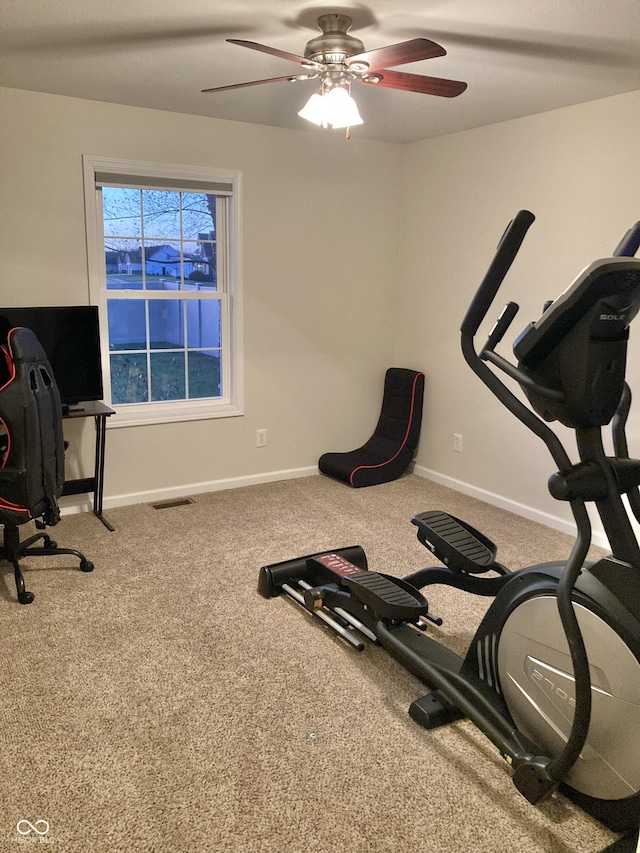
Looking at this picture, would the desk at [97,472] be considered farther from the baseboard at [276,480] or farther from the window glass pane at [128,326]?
the window glass pane at [128,326]

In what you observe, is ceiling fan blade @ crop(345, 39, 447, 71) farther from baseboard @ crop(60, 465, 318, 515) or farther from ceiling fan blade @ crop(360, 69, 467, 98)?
baseboard @ crop(60, 465, 318, 515)

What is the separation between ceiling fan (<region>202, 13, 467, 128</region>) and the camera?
241 centimetres

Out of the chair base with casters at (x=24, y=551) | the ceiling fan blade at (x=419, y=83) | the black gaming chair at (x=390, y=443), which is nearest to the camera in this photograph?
the ceiling fan blade at (x=419, y=83)

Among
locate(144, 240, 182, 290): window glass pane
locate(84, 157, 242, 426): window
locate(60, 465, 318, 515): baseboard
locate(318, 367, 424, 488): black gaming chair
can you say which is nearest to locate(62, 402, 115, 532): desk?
locate(60, 465, 318, 515): baseboard

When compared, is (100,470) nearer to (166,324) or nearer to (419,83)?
(166,324)

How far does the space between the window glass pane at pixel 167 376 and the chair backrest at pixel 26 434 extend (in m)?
1.42

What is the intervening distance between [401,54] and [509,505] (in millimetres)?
2792

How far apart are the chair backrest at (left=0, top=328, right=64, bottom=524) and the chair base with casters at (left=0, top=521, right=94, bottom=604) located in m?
0.16

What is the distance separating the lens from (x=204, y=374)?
4555 millimetres

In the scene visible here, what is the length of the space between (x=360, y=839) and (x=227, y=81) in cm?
325

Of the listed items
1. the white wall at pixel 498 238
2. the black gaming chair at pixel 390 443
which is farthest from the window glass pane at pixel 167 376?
the white wall at pixel 498 238

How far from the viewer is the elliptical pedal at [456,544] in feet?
7.63

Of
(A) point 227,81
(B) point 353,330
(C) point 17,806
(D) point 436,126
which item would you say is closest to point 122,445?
(B) point 353,330

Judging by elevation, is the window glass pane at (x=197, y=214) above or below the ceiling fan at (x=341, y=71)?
below
